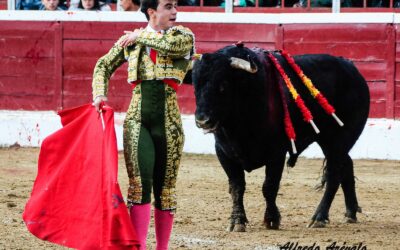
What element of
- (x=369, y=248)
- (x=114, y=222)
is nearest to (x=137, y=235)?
(x=114, y=222)

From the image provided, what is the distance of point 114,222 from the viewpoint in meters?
4.56

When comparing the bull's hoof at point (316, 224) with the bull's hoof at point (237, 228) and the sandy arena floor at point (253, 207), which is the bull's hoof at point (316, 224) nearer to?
the sandy arena floor at point (253, 207)

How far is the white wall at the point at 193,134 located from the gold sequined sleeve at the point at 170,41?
5.24 m

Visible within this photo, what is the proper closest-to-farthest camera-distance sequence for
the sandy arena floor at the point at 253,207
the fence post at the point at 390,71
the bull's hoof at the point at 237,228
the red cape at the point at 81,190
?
1. the red cape at the point at 81,190
2. the sandy arena floor at the point at 253,207
3. the bull's hoof at the point at 237,228
4. the fence post at the point at 390,71

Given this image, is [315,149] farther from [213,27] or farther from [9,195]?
[9,195]

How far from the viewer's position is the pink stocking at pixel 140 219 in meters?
4.75

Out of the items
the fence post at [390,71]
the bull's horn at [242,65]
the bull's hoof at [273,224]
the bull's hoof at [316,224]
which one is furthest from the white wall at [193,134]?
the bull's horn at [242,65]

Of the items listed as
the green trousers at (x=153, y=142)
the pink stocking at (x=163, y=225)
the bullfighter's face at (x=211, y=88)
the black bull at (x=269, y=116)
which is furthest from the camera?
the black bull at (x=269, y=116)

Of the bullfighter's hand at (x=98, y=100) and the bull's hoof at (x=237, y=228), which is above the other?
the bullfighter's hand at (x=98, y=100)

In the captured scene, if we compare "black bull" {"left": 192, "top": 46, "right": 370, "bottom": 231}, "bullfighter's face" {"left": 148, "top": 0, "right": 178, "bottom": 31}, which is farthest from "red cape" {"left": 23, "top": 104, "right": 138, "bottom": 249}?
"black bull" {"left": 192, "top": 46, "right": 370, "bottom": 231}

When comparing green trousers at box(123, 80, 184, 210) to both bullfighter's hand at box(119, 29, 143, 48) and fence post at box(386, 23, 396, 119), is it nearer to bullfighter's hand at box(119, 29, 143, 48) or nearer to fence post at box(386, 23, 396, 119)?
bullfighter's hand at box(119, 29, 143, 48)

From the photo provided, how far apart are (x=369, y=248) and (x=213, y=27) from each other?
5042 millimetres

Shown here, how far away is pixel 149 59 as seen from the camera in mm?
4801

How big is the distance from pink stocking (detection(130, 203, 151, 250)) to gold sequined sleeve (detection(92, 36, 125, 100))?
49cm
